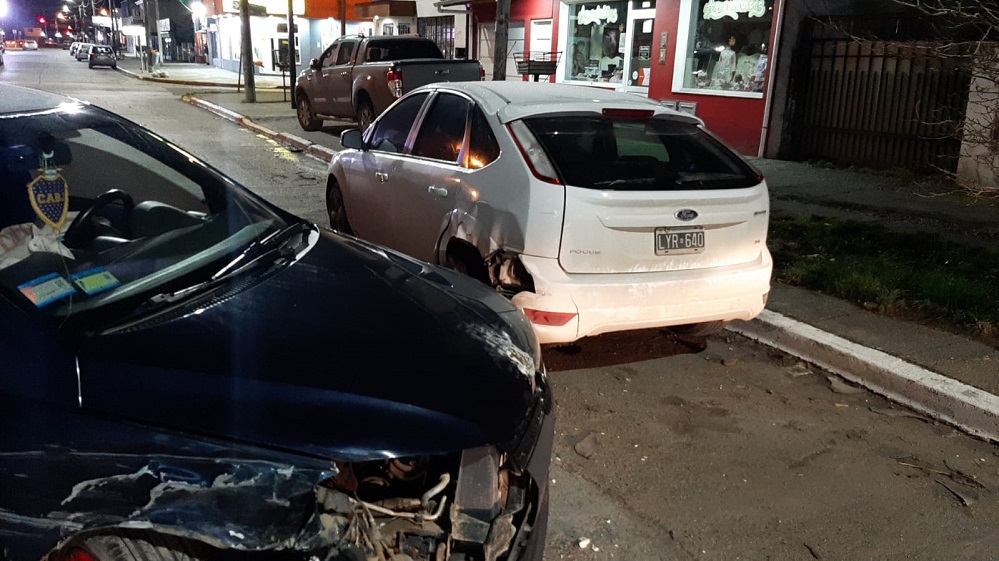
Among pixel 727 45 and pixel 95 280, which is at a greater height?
pixel 727 45

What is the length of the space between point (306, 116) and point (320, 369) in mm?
16209

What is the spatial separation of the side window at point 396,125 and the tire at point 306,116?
1135 centimetres

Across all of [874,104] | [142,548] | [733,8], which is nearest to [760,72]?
[733,8]

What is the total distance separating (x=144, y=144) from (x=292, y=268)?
126 centimetres

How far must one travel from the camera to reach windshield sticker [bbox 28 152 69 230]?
2977 mm

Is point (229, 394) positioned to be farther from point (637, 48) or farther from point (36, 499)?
point (637, 48)

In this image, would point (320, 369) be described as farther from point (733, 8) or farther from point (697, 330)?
point (733, 8)

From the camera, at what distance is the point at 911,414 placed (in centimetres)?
456

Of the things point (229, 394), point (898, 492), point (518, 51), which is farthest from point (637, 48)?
point (229, 394)

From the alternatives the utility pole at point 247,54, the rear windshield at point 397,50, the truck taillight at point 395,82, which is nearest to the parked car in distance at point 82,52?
the utility pole at point 247,54

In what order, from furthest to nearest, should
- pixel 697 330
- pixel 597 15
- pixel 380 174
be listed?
pixel 597 15
pixel 380 174
pixel 697 330

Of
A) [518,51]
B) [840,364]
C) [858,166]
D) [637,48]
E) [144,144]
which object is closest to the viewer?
[144,144]

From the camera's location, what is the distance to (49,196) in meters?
3.05

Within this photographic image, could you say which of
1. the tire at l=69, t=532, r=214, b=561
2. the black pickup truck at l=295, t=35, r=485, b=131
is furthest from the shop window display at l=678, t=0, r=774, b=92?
the tire at l=69, t=532, r=214, b=561
